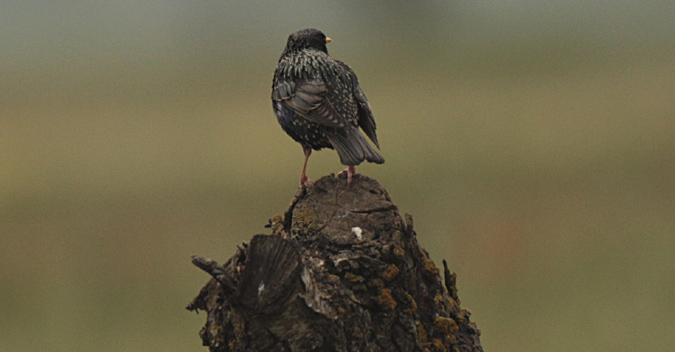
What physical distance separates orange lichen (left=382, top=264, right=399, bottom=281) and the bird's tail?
23.0 inches

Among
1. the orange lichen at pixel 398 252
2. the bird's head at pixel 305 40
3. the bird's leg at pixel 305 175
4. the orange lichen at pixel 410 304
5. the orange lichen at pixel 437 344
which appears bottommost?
the orange lichen at pixel 437 344

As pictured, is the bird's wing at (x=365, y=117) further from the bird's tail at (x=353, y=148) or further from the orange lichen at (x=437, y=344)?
the orange lichen at (x=437, y=344)

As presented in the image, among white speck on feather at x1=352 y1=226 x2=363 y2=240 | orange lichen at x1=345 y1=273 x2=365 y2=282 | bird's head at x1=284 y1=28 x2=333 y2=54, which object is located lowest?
orange lichen at x1=345 y1=273 x2=365 y2=282

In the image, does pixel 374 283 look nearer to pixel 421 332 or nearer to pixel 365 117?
pixel 421 332

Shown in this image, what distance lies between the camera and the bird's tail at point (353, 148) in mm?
3602

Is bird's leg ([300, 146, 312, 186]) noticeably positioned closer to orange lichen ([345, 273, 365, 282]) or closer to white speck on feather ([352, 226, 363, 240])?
white speck on feather ([352, 226, 363, 240])

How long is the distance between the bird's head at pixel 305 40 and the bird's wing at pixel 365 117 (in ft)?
1.82

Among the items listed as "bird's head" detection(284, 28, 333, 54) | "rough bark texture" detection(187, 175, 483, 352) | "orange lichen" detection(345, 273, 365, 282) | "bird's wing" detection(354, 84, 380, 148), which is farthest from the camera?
"bird's head" detection(284, 28, 333, 54)

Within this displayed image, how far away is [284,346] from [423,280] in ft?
3.15

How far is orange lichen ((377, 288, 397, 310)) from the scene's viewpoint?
10.7 feet

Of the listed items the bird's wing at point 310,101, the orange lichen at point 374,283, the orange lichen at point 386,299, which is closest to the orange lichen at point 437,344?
the orange lichen at point 386,299

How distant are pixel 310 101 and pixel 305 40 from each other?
70 cm

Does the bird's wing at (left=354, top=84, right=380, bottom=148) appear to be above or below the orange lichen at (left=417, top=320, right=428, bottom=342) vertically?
above

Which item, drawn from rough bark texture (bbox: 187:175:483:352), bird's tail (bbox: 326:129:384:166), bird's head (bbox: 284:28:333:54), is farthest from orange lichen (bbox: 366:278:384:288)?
bird's head (bbox: 284:28:333:54)
